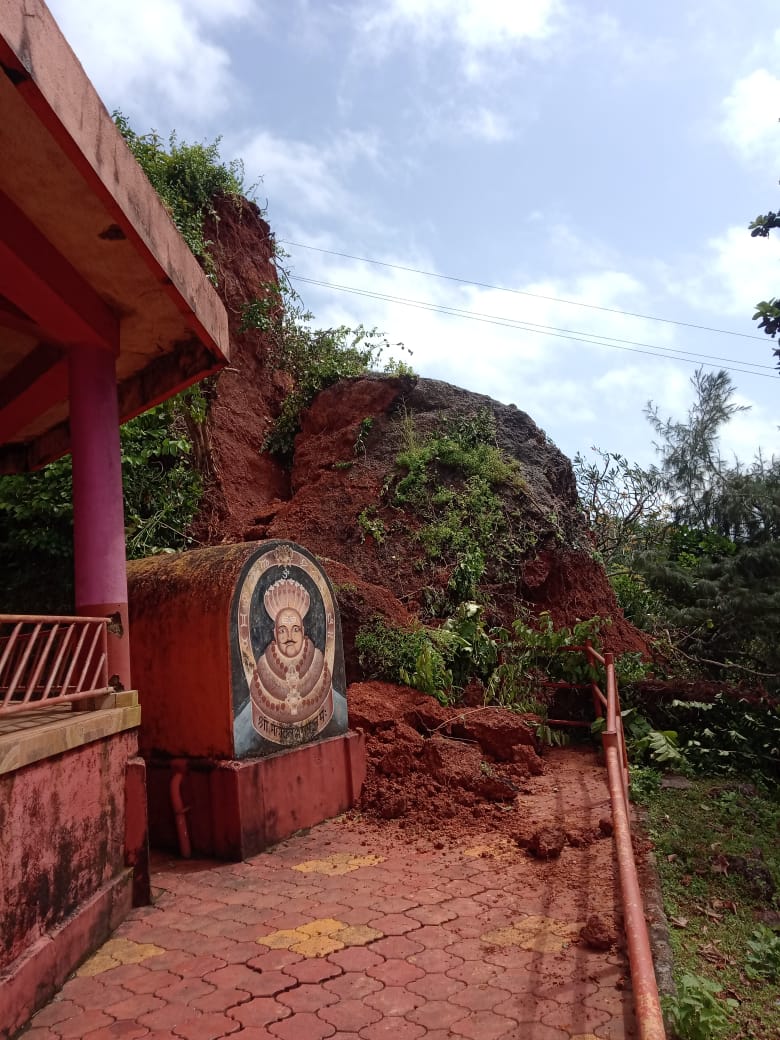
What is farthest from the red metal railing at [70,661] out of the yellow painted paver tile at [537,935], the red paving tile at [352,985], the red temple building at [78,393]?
the yellow painted paver tile at [537,935]

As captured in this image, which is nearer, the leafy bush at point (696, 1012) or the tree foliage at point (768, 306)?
the leafy bush at point (696, 1012)

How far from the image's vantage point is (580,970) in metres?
3.55

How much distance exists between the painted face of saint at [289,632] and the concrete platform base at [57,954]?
6.71 feet

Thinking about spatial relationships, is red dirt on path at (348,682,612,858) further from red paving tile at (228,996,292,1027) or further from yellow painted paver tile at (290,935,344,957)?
red paving tile at (228,996,292,1027)

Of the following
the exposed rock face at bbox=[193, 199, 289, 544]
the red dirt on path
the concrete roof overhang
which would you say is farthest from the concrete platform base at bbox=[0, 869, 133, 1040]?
the exposed rock face at bbox=[193, 199, 289, 544]

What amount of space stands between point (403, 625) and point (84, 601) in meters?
4.61

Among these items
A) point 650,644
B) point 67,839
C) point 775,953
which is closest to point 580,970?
point 775,953

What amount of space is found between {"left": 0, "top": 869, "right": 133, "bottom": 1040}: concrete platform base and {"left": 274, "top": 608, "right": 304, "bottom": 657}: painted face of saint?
2045mm

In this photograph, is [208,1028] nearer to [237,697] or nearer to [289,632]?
[237,697]

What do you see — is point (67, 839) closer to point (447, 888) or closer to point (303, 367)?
point (447, 888)

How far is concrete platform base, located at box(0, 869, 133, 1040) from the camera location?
128 inches

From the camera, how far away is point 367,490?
1224cm

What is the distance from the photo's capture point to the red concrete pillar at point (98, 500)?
513 cm

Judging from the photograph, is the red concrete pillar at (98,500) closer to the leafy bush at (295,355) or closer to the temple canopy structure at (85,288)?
the temple canopy structure at (85,288)
